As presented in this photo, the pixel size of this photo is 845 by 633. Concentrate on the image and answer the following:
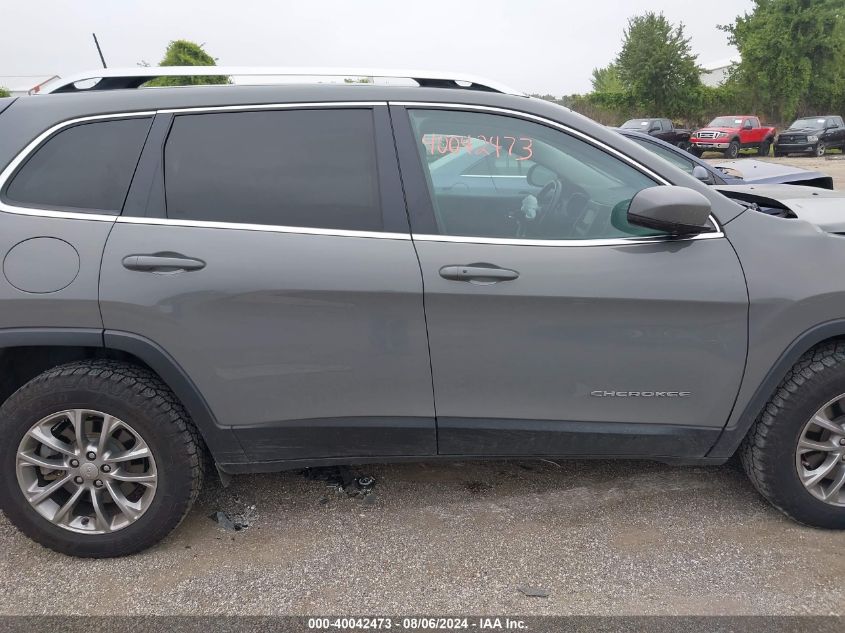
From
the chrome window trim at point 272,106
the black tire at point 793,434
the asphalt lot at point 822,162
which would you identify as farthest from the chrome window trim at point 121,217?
the asphalt lot at point 822,162

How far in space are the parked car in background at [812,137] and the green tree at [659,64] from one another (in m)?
10.5

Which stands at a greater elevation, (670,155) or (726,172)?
(670,155)

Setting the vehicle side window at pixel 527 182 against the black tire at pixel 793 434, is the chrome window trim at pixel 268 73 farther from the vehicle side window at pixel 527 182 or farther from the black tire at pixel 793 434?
the black tire at pixel 793 434

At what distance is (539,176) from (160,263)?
4.85ft

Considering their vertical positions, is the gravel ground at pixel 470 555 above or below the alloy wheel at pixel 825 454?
below

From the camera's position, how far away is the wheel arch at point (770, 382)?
90.8 inches

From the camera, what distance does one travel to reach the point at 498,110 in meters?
2.38

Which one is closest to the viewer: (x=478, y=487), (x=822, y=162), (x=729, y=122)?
(x=478, y=487)

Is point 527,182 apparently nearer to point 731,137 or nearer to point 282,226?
point 282,226

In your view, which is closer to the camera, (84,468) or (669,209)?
(669,209)

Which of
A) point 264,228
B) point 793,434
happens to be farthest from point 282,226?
point 793,434

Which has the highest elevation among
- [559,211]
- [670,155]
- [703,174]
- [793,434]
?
[559,211]

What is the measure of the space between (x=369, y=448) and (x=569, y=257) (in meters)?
1.06

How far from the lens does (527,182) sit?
8.16 ft
